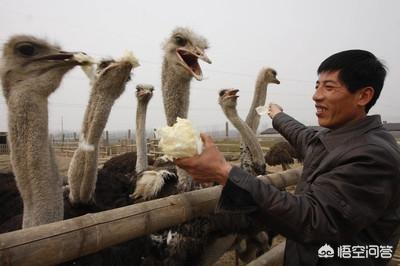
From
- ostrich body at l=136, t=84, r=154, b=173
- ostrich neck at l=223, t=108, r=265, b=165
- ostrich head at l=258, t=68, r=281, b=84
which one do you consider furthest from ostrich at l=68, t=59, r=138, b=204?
ostrich head at l=258, t=68, r=281, b=84

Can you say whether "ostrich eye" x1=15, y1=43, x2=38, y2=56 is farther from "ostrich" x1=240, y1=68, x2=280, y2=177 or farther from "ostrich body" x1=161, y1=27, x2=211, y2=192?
"ostrich" x1=240, y1=68, x2=280, y2=177

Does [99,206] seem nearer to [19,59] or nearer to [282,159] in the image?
[19,59]

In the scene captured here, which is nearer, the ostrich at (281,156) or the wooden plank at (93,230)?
the wooden plank at (93,230)

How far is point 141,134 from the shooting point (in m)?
4.79

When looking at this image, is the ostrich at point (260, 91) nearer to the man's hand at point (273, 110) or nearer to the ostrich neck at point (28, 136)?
the man's hand at point (273, 110)

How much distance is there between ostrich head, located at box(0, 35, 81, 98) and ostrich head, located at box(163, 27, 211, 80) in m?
0.84

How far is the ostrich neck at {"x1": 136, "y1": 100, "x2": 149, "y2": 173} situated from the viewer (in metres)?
4.52

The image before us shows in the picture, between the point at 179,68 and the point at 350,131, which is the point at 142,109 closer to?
the point at 179,68

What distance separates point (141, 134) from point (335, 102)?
3.59 metres

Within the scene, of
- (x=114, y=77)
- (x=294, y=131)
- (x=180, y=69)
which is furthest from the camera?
(x=180, y=69)

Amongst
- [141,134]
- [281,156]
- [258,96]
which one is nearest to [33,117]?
[141,134]

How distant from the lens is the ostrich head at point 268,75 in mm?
6110

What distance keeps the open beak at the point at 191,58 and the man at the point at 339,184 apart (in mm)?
1454

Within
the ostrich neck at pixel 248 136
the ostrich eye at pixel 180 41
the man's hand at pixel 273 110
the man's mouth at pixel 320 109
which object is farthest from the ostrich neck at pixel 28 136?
the ostrich neck at pixel 248 136
